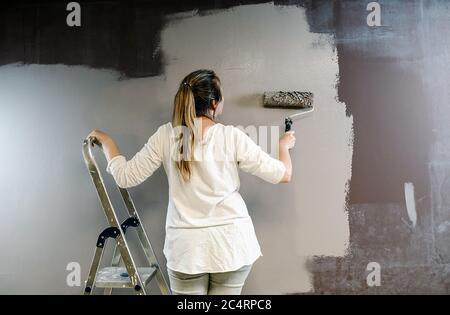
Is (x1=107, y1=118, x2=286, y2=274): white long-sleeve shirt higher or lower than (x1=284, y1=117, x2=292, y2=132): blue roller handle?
lower

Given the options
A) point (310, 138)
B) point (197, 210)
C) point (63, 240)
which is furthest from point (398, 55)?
point (63, 240)

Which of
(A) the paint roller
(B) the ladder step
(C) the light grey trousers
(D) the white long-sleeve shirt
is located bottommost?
(B) the ladder step

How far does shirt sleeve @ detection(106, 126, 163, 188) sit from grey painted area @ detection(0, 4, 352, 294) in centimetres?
43

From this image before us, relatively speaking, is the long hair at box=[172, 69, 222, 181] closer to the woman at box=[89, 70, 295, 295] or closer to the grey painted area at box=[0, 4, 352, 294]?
the woman at box=[89, 70, 295, 295]

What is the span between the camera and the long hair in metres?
1.28

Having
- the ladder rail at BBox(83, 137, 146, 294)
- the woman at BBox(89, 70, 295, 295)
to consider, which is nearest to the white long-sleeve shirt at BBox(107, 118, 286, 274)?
the woman at BBox(89, 70, 295, 295)

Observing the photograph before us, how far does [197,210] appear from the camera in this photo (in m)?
1.29

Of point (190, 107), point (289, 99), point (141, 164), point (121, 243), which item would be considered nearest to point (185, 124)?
point (190, 107)

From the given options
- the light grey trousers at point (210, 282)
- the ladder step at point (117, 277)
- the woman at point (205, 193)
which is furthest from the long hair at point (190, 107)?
the ladder step at point (117, 277)

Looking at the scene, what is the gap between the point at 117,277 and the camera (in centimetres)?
148

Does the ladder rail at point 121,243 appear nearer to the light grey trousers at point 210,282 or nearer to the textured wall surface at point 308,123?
the light grey trousers at point 210,282
